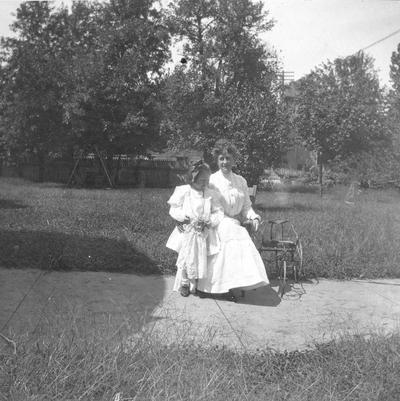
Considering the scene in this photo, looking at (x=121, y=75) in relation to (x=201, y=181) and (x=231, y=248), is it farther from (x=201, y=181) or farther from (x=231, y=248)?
(x=231, y=248)

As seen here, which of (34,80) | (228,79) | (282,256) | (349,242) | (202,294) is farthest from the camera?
(34,80)

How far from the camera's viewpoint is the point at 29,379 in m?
2.82

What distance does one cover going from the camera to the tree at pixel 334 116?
1772cm

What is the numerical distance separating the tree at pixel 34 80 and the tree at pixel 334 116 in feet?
30.7

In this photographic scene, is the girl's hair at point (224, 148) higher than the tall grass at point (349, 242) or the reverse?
higher

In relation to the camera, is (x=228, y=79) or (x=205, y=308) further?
(x=228, y=79)

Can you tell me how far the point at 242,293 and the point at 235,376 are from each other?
2360 mm

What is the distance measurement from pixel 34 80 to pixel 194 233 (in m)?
14.3

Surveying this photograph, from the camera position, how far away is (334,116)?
19.4m

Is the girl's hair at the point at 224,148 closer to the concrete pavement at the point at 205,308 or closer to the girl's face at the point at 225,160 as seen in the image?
the girl's face at the point at 225,160

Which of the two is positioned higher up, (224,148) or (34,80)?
(34,80)

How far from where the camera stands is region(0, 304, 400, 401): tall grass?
2820 millimetres

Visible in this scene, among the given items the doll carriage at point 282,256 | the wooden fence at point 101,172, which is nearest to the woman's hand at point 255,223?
the doll carriage at point 282,256

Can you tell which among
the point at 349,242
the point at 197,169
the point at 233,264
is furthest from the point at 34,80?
the point at 233,264
